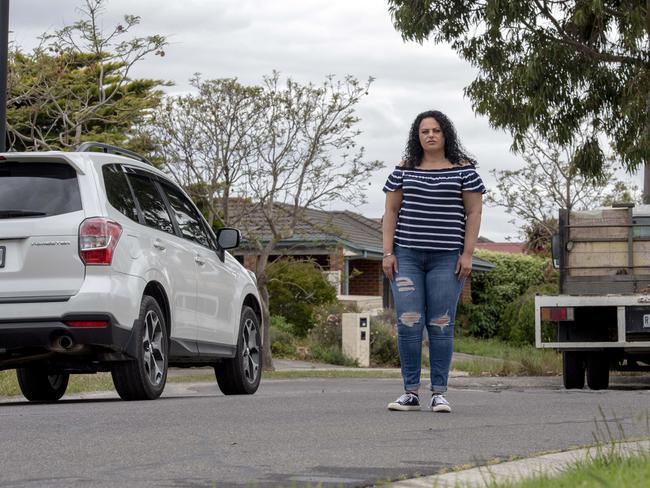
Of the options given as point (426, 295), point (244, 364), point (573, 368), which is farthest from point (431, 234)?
point (573, 368)

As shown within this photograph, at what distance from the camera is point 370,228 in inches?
1642

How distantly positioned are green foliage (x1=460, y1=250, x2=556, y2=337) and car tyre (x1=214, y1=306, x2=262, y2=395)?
2813 centimetres

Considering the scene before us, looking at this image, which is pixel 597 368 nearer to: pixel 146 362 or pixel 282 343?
pixel 146 362

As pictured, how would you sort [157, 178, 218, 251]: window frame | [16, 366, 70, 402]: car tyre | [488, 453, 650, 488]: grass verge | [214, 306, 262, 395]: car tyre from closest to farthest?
[488, 453, 650, 488]: grass verge, [157, 178, 218, 251]: window frame, [16, 366, 70, 402]: car tyre, [214, 306, 262, 395]: car tyre

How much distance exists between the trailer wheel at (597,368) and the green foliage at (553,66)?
26.0 ft

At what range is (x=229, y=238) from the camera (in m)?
10.7

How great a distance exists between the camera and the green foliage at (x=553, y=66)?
21.4 m

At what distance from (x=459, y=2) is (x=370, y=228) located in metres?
20.3

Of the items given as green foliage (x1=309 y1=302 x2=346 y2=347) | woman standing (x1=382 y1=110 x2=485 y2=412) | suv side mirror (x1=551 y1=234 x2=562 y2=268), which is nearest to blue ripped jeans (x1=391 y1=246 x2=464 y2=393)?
woman standing (x1=382 y1=110 x2=485 y2=412)

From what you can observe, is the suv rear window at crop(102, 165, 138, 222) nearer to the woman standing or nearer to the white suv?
the white suv

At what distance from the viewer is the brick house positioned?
80.5ft

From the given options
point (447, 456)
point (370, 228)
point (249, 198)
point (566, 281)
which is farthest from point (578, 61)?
point (370, 228)

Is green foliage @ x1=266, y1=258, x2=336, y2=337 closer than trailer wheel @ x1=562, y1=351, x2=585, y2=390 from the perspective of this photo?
No

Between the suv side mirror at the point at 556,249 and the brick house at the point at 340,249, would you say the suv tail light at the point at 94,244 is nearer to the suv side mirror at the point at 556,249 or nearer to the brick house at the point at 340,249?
the suv side mirror at the point at 556,249
